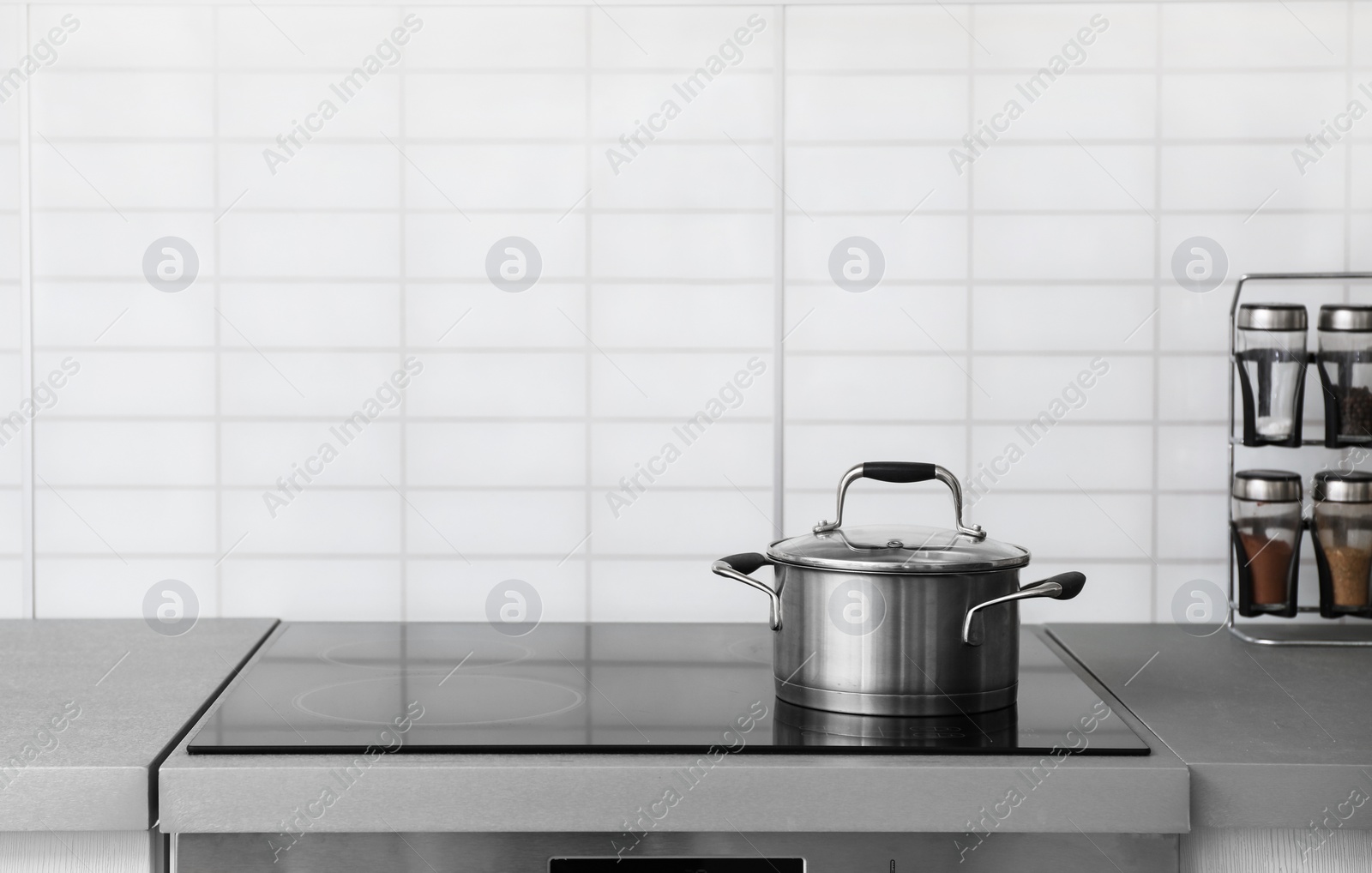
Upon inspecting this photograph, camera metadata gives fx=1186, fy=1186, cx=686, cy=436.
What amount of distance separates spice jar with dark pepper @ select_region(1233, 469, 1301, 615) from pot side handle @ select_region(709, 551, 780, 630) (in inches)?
26.2

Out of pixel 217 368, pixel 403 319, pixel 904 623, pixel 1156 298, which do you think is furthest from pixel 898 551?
pixel 217 368

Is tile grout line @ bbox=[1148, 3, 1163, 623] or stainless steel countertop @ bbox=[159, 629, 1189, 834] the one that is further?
tile grout line @ bbox=[1148, 3, 1163, 623]

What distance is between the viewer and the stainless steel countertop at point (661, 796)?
3.22ft

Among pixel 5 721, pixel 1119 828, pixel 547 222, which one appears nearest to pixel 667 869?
pixel 1119 828

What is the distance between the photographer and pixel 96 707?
116 cm

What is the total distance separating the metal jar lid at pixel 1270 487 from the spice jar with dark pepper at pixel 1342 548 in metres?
0.03

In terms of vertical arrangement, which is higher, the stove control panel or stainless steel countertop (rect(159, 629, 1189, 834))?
stainless steel countertop (rect(159, 629, 1189, 834))

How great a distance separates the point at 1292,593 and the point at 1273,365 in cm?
29

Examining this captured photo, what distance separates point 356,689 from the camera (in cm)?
124

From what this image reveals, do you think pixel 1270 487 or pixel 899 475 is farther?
pixel 1270 487

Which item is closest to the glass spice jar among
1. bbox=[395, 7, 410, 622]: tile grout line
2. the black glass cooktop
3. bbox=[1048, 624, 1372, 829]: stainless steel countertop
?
bbox=[1048, 624, 1372, 829]: stainless steel countertop

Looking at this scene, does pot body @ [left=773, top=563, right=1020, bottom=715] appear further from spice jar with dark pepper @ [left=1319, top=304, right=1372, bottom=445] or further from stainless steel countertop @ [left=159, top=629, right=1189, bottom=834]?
spice jar with dark pepper @ [left=1319, top=304, right=1372, bottom=445]

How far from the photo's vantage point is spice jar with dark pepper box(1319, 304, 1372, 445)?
1.47 m

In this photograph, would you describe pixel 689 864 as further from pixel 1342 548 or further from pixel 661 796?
pixel 1342 548
